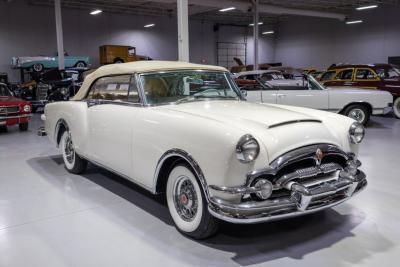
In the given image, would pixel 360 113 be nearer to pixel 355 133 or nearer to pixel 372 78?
pixel 372 78

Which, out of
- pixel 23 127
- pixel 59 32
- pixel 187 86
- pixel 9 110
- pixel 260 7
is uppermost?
pixel 260 7

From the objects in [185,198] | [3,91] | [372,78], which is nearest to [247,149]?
[185,198]

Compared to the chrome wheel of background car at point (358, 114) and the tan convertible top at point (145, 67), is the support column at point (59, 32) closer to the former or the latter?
the chrome wheel of background car at point (358, 114)

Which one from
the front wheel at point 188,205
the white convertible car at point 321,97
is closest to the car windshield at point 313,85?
the white convertible car at point 321,97

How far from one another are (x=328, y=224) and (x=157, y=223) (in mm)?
Answer: 1605

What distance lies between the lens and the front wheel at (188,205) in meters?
3.14

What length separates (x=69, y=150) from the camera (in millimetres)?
5629

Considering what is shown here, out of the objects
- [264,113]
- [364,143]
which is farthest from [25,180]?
[364,143]

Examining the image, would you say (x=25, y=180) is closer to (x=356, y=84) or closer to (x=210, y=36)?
(x=356, y=84)

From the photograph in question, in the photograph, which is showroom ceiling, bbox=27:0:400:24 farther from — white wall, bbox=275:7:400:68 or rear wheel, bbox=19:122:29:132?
rear wheel, bbox=19:122:29:132

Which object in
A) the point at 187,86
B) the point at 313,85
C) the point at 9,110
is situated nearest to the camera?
the point at 187,86

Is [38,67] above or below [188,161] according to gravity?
above

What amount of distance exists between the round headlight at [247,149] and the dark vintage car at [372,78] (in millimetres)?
10105

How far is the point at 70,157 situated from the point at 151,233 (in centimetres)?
264
